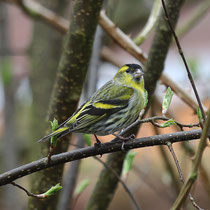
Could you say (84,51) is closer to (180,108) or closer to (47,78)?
(47,78)

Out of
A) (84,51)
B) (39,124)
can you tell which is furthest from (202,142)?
(39,124)

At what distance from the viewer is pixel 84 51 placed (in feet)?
8.38

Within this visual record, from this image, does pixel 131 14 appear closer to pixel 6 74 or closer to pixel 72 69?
pixel 6 74

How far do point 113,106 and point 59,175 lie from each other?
610 mm

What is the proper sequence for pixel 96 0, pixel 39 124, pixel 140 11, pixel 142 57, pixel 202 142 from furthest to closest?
pixel 140 11 → pixel 39 124 → pixel 142 57 → pixel 96 0 → pixel 202 142

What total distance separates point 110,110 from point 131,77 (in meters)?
0.54

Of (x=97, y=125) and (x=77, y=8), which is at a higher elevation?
(x=77, y=8)

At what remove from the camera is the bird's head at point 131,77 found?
3.21 metres

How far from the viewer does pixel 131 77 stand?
3.34 meters

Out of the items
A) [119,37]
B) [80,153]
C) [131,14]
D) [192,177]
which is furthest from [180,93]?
[131,14]

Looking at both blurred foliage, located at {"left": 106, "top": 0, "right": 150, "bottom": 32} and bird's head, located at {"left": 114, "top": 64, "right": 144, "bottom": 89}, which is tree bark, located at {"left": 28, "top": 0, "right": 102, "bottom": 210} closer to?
bird's head, located at {"left": 114, "top": 64, "right": 144, "bottom": 89}

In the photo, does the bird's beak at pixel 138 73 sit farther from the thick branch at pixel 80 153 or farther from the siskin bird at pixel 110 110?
the thick branch at pixel 80 153

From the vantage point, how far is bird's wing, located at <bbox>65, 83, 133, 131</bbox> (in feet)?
8.63

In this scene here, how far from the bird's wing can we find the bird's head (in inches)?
4.2
